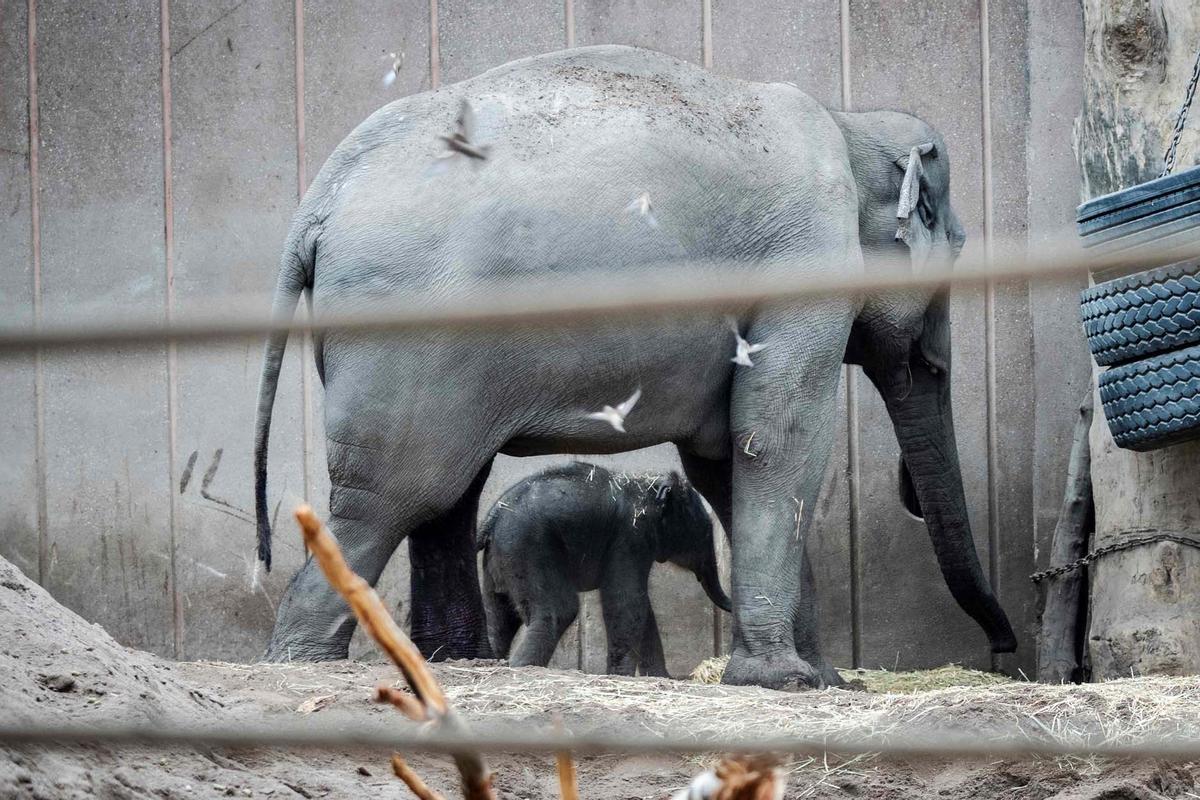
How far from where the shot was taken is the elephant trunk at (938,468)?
6.26 metres

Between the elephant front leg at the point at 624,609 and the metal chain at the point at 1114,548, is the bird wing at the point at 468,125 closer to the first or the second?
the elephant front leg at the point at 624,609

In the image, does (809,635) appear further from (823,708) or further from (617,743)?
(617,743)

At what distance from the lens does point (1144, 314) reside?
15.6 ft

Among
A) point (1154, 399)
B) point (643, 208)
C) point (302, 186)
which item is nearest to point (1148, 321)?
point (1154, 399)

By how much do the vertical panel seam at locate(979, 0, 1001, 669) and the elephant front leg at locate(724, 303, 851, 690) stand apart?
1623 millimetres

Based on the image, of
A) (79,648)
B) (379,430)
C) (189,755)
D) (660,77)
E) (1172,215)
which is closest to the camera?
(189,755)

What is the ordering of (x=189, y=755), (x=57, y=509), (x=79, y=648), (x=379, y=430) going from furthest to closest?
(x=57, y=509) → (x=379, y=430) → (x=79, y=648) → (x=189, y=755)

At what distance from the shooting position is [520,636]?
6785 mm

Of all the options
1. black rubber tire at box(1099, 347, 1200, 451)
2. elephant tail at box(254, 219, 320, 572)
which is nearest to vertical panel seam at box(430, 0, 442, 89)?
elephant tail at box(254, 219, 320, 572)

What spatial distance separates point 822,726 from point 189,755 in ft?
4.83

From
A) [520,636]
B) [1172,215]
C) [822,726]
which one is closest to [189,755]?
[822,726]

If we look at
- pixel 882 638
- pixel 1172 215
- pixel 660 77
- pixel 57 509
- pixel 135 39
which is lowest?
pixel 882 638

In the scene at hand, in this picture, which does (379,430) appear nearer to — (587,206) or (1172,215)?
(587,206)

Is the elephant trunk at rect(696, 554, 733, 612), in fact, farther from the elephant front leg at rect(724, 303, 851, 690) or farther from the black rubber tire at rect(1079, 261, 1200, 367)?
the black rubber tire at rect(1079, 261, 1200, 367)
